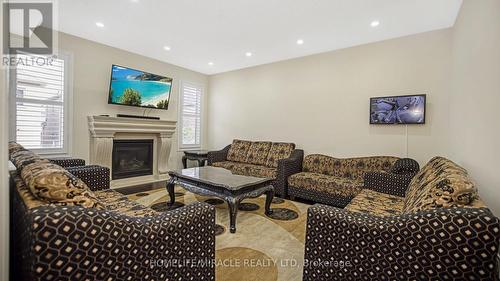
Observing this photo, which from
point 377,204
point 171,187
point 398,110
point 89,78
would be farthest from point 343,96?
point 89,78

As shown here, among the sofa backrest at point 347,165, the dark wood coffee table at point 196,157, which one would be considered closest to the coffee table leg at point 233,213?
the sofa backrest at point 347,165

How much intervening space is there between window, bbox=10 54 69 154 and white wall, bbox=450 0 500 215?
5201 mm

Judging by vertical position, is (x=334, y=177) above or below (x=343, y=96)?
below

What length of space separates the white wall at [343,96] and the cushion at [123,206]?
328 cm

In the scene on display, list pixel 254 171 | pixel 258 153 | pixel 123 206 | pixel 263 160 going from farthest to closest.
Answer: pixel 258 153
pixel 263 160
pixel 254 171
pixel 123 206

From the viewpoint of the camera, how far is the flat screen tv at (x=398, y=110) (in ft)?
11.0

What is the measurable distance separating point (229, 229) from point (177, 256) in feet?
4.43

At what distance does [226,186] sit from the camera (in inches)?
102

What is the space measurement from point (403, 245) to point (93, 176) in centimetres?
288

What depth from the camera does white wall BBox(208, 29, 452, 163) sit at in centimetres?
332

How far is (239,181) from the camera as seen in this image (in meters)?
2.82

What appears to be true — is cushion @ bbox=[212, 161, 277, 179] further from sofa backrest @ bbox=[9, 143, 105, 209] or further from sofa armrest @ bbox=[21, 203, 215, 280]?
sofa backrest @ bbox=[9, 143, 105, 209]

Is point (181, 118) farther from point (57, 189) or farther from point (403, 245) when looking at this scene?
point (403, 245)

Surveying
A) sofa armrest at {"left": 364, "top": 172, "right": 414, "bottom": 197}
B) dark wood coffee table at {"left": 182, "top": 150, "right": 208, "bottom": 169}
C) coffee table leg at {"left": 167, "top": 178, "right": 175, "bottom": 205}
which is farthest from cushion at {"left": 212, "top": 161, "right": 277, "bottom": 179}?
sofa armrest at {"left": 364, "top": 172, "right": 414, "bottom": 197}
